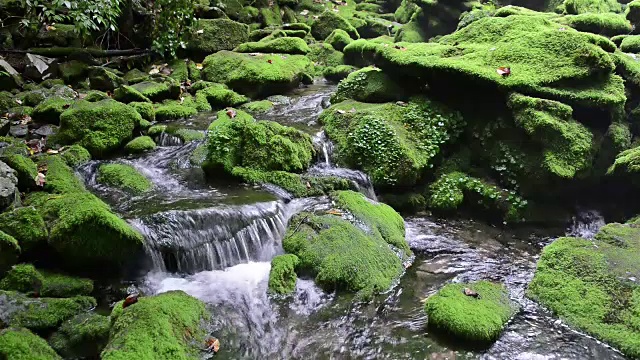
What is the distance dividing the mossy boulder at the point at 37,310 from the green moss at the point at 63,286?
9.0 inches

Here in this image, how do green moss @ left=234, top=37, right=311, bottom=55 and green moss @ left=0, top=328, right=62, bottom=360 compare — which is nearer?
green moss @ left=0, top=328, right=62, bottom=360

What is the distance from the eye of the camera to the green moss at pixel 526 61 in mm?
8172

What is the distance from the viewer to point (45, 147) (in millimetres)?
8094

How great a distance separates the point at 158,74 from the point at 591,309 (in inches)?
410

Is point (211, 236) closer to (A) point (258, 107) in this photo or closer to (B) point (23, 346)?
(B) point (23, 346)

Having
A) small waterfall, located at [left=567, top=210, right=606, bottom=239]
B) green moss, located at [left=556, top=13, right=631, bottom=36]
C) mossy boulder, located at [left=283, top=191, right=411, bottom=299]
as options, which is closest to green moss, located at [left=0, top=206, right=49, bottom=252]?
mossy boulder, located at [left=283, top=191, right=411, bottom=299]

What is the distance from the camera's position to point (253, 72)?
Result: 11820mm

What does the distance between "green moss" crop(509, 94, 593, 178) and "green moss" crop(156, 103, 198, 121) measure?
6711 mm

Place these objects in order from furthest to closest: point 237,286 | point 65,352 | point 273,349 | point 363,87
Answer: point 363,87 → point 237,286 → point 273,349 → point 65,352

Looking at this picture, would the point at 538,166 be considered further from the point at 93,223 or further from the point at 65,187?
the point at 65,187

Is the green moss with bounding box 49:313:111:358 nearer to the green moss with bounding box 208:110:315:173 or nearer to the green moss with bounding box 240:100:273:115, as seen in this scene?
the green moss with bounding box 208:110:315:173

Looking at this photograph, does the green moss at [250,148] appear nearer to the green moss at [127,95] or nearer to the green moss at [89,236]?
the green moss at [89,236]

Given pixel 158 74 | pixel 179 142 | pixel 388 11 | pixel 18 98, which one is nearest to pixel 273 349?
pixel 179 142

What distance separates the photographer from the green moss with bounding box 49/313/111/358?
4.35 m
